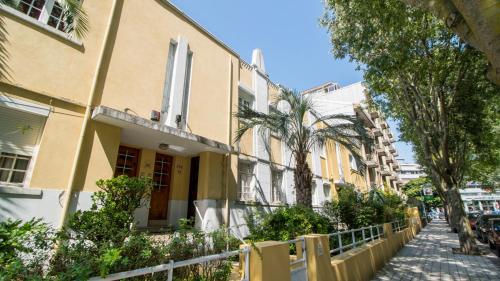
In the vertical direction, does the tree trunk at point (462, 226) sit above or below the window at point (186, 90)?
below

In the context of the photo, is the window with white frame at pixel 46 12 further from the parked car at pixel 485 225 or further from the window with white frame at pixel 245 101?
the parked car at pixel 485 225

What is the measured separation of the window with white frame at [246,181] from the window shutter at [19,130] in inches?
293

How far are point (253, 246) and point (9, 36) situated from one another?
705cm

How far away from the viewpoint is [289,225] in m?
8.31

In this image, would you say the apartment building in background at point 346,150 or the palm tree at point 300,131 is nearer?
the palm tree at point 300,131

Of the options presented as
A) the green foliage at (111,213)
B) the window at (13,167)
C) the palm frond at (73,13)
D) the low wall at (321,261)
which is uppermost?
the palm frond at (73,13)

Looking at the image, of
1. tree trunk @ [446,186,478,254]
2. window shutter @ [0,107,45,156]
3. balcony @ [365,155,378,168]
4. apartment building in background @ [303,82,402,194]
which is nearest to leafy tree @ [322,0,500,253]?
tree trunk @ [446,186,478,254]

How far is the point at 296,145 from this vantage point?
34.6 ft

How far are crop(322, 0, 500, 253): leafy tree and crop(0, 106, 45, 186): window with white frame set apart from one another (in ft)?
34.7

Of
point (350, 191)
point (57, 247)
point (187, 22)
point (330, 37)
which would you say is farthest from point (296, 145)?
point (57, 247)

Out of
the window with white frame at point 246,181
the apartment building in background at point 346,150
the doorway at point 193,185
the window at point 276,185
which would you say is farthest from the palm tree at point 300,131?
the apartment building in background at point 346,150

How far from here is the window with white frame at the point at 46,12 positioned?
6.22 m

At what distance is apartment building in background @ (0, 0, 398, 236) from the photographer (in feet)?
18.6

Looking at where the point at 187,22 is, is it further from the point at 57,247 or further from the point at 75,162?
the point at 57,247
